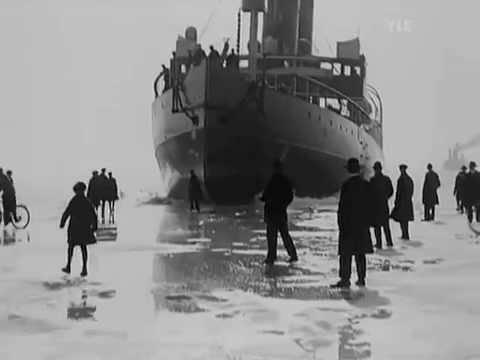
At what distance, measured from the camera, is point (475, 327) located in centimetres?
633

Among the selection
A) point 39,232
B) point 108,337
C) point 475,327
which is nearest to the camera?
point 108,337

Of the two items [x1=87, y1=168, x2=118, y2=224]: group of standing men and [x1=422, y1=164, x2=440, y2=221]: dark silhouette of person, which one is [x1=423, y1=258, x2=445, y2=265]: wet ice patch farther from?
[x1=87, y1=168, x2=118, y2=224]: group of standing men

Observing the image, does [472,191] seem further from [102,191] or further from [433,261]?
[102,191]

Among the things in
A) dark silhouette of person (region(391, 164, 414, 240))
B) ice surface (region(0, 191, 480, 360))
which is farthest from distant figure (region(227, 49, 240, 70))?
ice surface (region(0, 191, 480, 360))

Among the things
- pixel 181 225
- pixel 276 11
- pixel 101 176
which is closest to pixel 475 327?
pixel 181 225

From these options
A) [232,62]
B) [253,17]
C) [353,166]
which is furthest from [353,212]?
[253,17]

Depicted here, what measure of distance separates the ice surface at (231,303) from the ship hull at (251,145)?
12.4m

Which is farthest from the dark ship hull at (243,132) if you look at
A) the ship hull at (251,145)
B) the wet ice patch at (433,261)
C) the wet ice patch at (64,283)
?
the wet ice patch at (64,283)

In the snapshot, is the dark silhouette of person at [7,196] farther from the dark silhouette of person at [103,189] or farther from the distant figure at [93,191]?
the dark silhouette of person at [103,189]

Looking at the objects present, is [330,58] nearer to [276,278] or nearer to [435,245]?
[435,245]

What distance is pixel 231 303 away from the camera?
7363mm

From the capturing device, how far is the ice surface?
5.44m

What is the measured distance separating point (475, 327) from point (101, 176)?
1522 cm

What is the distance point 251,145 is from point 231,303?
19327mm
